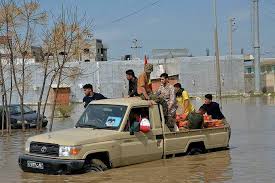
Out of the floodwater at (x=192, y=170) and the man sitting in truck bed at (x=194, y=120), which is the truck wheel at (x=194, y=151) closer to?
the floodwater at (x=192, y=170)

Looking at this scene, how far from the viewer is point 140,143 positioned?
451 inches

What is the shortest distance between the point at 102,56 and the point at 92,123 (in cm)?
7042

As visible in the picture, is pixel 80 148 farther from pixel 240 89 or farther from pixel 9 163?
pixel 240 89

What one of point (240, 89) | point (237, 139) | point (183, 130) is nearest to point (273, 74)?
point (240, 89)

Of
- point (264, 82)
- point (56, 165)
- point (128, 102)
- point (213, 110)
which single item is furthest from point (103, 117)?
point (264, 82)

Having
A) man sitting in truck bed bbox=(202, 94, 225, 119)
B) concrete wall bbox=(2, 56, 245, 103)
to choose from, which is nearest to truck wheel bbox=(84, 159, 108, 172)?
man sitting in truck bed bbox=(202, 94, 225, 119)

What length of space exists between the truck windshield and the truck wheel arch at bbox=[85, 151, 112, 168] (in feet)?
2.10

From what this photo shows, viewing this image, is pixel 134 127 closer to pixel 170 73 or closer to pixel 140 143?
pixel 140 143

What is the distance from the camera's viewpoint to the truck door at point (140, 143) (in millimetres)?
11164

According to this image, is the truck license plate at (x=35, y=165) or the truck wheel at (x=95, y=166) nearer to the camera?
the truck license plate at (x=35, y=165)

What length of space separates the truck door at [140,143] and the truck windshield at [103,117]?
0.22 metres

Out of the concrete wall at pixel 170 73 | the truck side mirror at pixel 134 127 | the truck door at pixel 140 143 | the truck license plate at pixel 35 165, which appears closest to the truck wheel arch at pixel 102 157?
the truck door at pixel 140 143

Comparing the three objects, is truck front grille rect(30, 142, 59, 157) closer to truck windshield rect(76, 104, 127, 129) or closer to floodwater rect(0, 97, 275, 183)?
floodwater rect(0, 97, 275, 183)

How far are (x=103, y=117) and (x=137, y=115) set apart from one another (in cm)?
74
